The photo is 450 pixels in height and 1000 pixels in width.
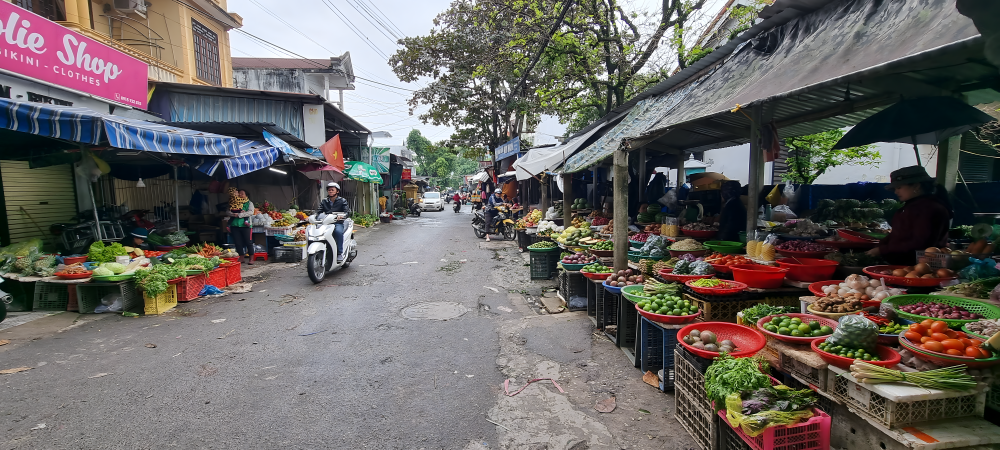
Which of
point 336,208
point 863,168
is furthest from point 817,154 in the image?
point 336,208

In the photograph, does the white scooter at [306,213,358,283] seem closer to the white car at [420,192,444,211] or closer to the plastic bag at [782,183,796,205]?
the plastic bag at [782,183,796,205]

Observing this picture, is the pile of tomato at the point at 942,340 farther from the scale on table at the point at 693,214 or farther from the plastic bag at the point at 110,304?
the plastic bag at the point at 110,304

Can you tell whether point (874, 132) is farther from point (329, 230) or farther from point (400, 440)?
point (329, 230)

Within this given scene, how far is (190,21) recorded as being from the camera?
1538cm

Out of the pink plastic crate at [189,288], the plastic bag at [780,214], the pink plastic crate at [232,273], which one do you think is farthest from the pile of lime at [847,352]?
the pink plastic crate at [232,273]

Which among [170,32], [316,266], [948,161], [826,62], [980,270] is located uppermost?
[170,32]

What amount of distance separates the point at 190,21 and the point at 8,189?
31.9 feet

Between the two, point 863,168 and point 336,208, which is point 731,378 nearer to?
point 336,208

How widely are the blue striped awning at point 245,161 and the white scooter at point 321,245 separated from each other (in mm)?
1622

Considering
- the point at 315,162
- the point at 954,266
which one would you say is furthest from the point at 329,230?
the point at 954,266

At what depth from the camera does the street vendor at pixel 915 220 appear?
434 cm

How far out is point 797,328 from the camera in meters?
3.26

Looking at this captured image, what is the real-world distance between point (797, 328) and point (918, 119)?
122 inches

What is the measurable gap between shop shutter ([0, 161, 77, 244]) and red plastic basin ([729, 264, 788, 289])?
11.7 m
